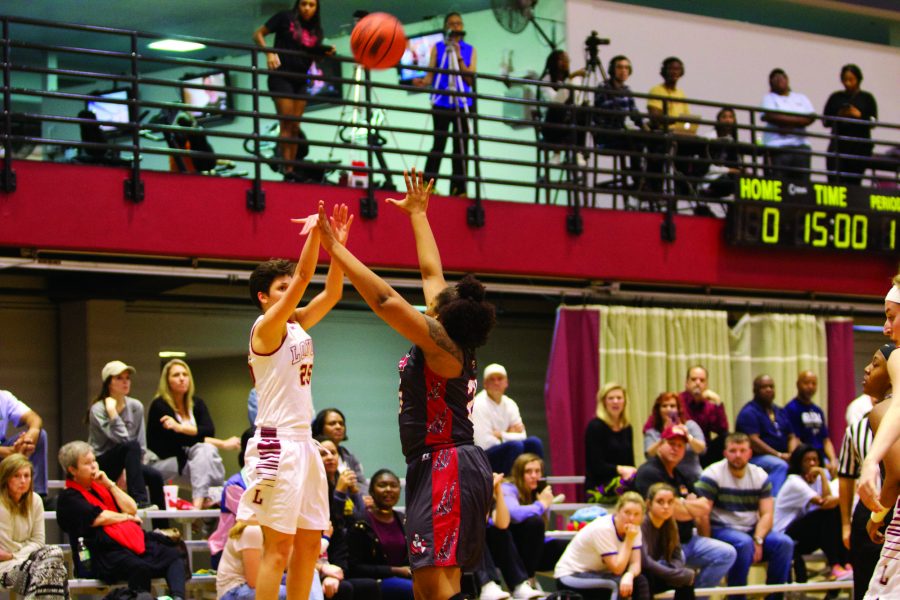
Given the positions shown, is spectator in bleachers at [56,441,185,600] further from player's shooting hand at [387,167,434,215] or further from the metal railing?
player's shooting hand at [387,167,434,215]

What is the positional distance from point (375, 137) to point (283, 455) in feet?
19.7

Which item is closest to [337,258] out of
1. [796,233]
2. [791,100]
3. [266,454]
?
[266,454]

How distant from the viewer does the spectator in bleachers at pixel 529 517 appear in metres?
9.27

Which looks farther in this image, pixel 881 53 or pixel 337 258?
pixel 881 53

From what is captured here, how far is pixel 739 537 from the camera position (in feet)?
32.6

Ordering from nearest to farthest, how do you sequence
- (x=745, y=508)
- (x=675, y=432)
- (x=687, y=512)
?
(x=687, y=512)
(x=675, y=432)
(x=745, y=508)

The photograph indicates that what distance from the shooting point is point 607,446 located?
10594mm

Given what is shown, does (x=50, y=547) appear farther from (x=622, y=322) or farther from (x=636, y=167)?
(x=636, y=167)

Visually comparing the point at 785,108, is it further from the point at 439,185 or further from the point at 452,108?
the point at 452,108

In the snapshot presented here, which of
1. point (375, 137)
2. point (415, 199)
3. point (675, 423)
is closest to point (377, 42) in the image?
point (375, 137)

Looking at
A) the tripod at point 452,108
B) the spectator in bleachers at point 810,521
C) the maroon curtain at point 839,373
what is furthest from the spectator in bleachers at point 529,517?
the maroon curtain at point 839,373

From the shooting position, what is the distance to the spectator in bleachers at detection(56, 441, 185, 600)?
797 centimetres

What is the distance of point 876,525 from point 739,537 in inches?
199

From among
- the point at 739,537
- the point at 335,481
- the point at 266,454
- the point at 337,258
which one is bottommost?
the point at 739,537
